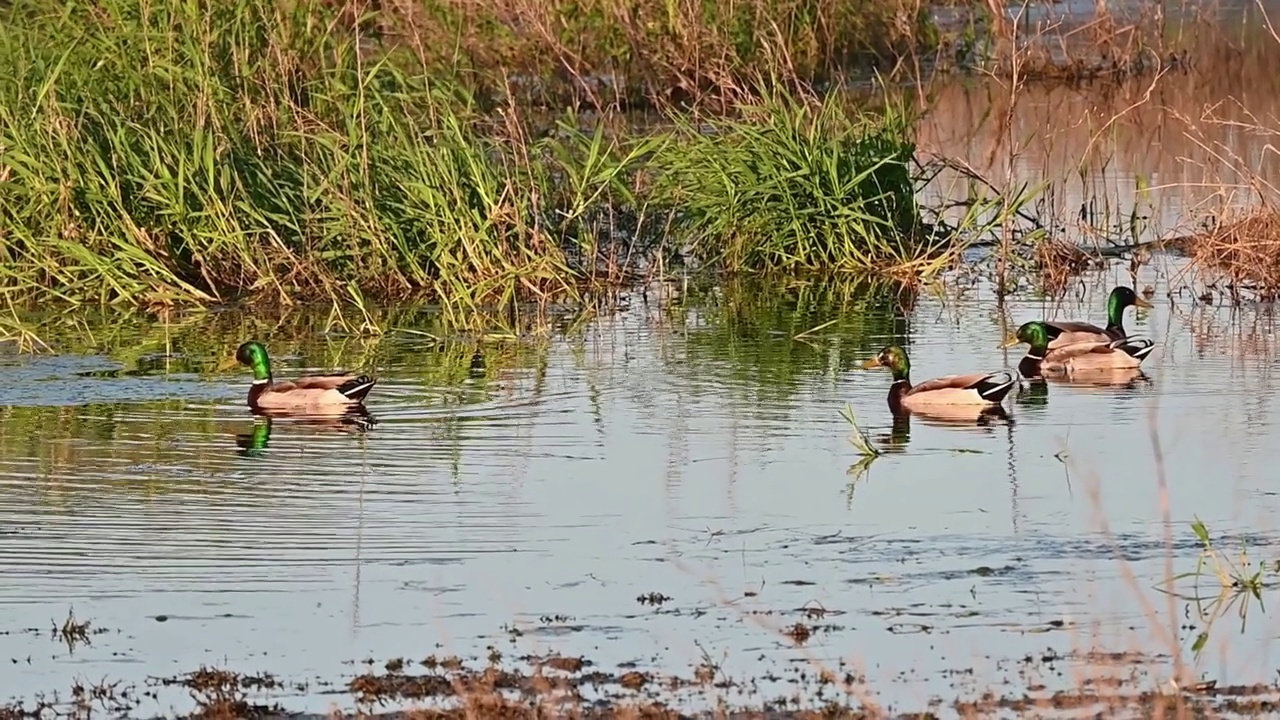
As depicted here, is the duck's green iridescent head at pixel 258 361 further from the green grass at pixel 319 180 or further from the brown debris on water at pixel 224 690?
the brown debris on water at pixel 224 690

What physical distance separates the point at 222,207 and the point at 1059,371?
5139mm

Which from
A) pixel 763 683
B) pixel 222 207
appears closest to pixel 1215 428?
pixel 763 683

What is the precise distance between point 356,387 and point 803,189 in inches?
184

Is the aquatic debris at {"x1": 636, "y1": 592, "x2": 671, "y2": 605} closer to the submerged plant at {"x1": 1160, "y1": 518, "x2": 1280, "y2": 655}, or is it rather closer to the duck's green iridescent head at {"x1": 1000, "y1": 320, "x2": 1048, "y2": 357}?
the submerged plant at {"x1": 1160, "y1": 518, "x2": 1280, "y2": 655}

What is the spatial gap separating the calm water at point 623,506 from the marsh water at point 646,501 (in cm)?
2

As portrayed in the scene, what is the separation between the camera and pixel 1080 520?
8.70 metres

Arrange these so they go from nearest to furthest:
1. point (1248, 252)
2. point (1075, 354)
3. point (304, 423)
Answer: point (304, 423) < point (1075, 354) < point (1248, 252)

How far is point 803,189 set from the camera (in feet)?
50.5

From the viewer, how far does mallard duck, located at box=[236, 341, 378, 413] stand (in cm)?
1154

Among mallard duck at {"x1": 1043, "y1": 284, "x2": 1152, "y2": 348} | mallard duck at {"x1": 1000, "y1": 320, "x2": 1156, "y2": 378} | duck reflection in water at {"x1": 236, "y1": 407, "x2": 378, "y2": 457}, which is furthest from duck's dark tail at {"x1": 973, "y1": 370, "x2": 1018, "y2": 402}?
duck reflection in water at {"x1": 236, "y1": 407, "x2": 378, "y2": 457}

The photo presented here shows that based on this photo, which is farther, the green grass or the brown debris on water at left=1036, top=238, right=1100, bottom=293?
the brown debris on water at left=1036, top=238, right=1100, bottom=293

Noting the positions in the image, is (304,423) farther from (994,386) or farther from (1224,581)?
(1224,581)

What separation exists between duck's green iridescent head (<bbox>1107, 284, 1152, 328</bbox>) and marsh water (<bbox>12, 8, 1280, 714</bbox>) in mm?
252

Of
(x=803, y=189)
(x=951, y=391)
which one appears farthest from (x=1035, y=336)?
A: (x=803, y=189)
